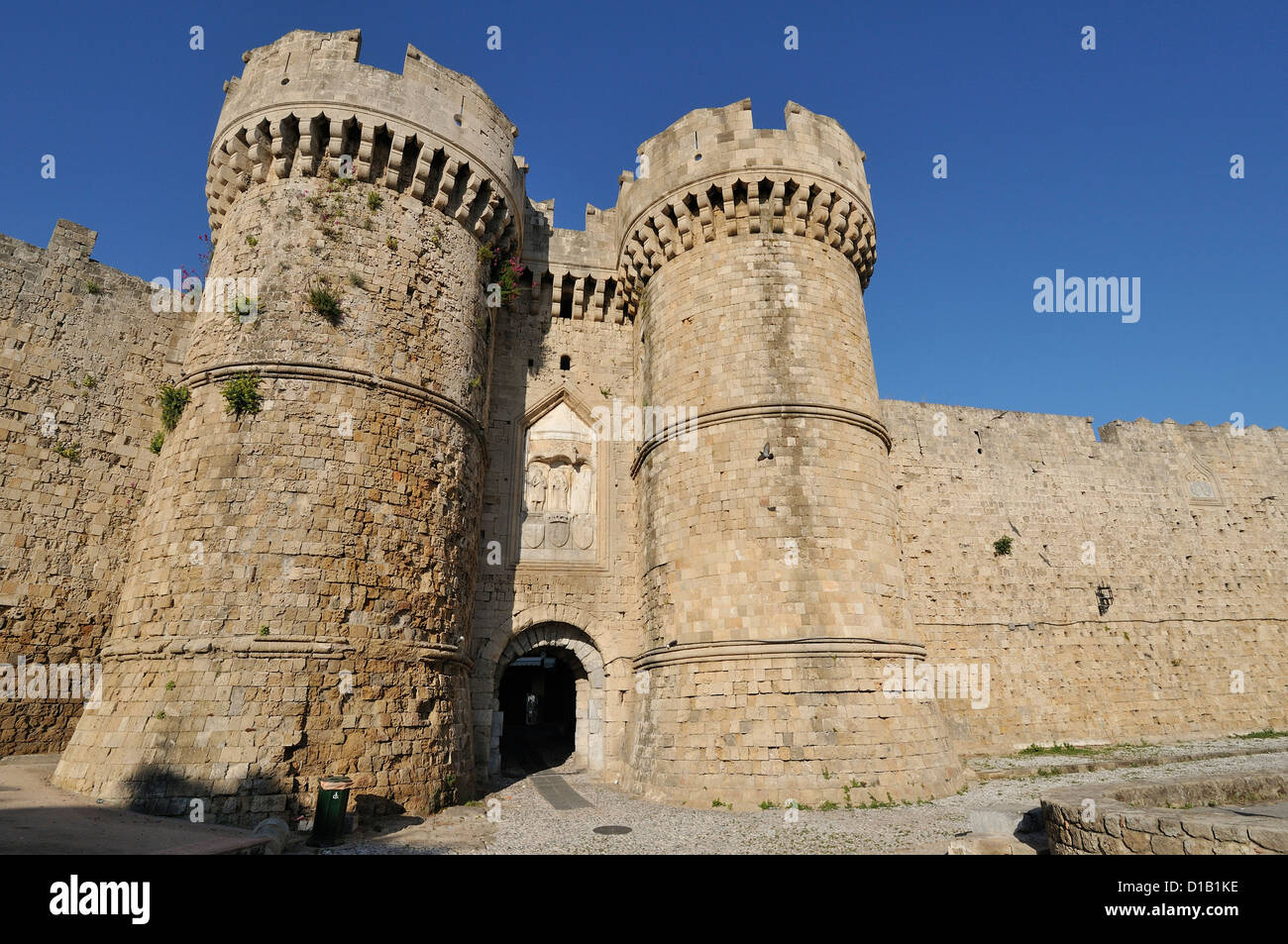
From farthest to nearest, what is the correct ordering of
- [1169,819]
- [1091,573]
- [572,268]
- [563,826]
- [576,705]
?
[1091,573], [572,268], [576,705], [563,826], [1169,819]

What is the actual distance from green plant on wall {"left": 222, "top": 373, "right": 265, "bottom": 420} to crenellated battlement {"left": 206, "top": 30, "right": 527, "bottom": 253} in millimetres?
3749

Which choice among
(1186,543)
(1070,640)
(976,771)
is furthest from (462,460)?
(1186,543)

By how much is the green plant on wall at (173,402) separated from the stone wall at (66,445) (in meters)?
1.99

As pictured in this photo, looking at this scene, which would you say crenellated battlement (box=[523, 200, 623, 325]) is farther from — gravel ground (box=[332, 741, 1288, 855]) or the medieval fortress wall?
gravel ground (box=[332, 741, 1288, 855])

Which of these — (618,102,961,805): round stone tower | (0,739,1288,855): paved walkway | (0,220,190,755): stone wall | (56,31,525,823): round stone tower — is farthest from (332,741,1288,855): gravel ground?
(0,220,190,755): stone wall

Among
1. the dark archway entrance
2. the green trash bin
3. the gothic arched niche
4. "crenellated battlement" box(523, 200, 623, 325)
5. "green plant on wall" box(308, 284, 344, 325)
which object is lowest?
the dark archway entrance

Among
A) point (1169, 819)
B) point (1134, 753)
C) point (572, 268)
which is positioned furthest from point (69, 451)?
point (1134, 753)

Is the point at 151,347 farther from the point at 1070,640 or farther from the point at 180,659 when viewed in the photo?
the point at 1070,640

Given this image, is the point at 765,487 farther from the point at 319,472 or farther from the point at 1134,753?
the point at 1134,753

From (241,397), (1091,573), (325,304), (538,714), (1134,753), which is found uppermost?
(325,304)

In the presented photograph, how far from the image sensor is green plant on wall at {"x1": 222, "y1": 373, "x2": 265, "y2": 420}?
882cm

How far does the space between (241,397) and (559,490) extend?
5799 millimetres

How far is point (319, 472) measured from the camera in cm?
873
